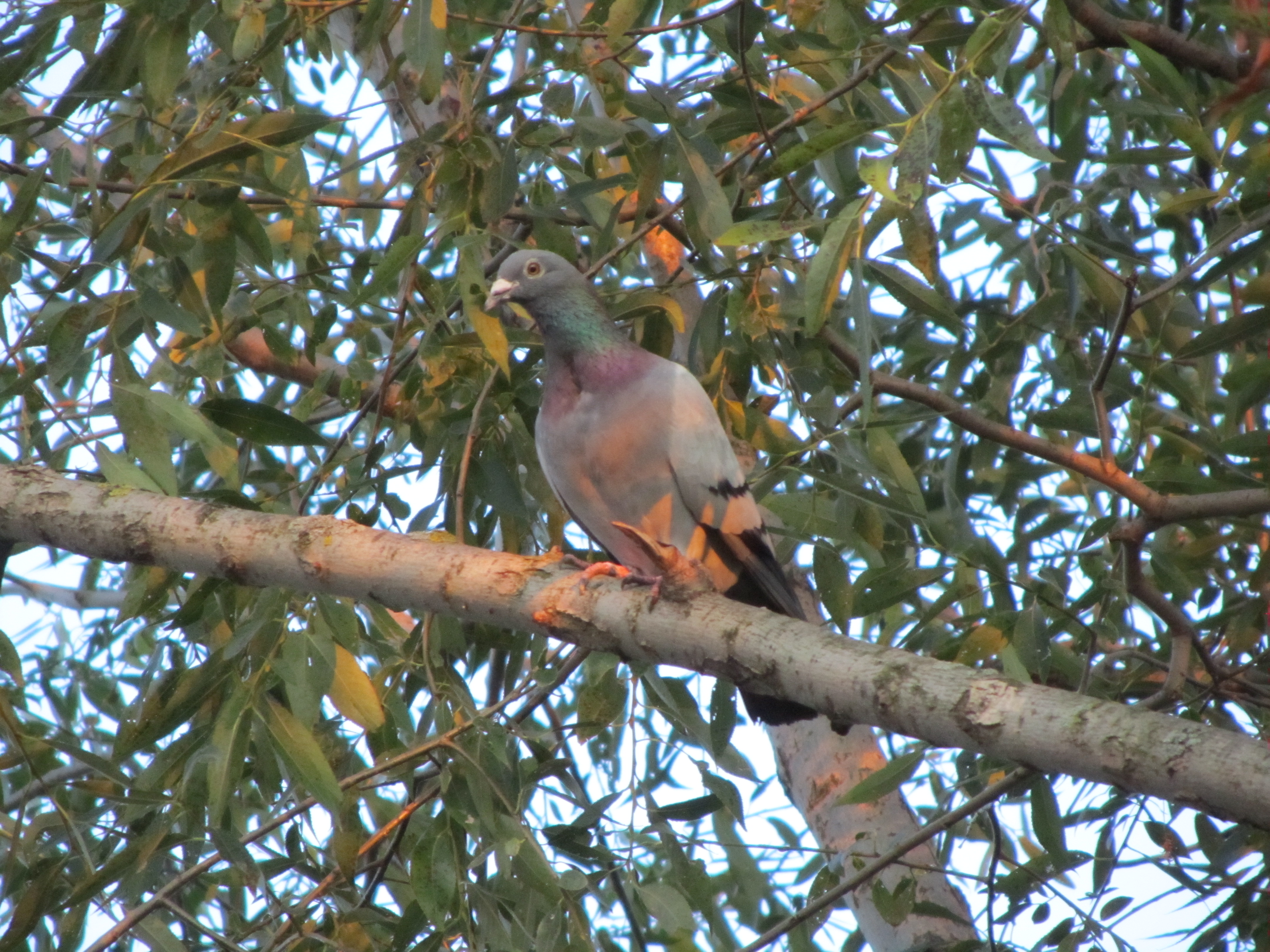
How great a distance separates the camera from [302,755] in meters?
2.48

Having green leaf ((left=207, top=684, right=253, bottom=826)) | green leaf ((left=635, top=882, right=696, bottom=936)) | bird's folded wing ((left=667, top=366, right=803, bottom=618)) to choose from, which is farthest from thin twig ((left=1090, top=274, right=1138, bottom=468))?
green leaf ((left=207, top=684, right=253, bottom=826))

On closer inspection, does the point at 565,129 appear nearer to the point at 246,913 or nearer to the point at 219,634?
the point at 219,634

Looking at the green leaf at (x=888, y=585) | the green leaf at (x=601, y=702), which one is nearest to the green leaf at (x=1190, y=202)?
the green leaf at (x=888, y=585)

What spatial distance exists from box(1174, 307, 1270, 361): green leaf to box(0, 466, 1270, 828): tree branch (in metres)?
1.41

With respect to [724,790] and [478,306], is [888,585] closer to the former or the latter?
[724,790]

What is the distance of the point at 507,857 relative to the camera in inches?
97.6

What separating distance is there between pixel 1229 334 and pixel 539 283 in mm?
1991

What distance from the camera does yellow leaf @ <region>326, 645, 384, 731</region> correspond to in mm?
2621

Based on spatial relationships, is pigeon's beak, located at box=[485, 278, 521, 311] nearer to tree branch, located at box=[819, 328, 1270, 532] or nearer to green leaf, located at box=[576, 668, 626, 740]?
tree branch, located at box=[819, 328, 1270, 532]

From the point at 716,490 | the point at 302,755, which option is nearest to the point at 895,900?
the point at 716,490

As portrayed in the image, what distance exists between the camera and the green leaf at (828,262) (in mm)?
1896

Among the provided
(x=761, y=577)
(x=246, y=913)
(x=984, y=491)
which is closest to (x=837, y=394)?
(x=761, y=577)

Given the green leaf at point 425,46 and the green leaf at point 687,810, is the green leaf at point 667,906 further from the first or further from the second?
the green leaf at point 425,46

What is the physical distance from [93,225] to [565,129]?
1358mm
